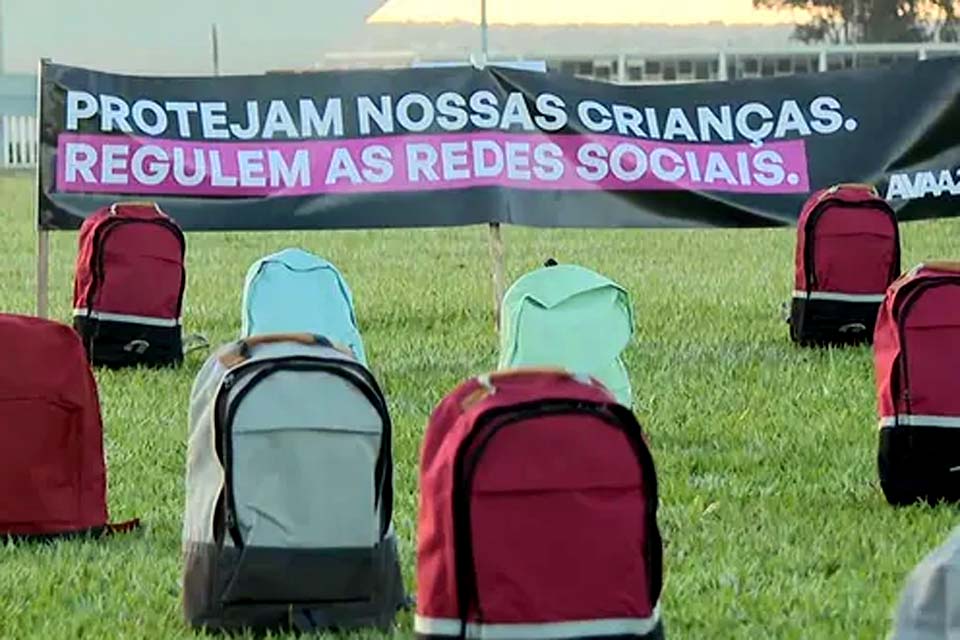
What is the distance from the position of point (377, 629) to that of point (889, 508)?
7.17 feet

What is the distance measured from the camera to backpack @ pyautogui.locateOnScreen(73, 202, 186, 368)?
10.9 metres

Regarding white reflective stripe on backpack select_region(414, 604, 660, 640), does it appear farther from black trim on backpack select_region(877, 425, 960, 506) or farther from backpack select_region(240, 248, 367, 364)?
backpack select_region(240, 248, 367, 364)

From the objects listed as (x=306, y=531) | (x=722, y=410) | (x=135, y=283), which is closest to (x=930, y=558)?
(x=306, y=531)

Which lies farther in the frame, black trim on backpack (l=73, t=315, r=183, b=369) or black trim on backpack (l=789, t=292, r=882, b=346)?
black trim on backpack (l=789, t=292, r=882, b=346)

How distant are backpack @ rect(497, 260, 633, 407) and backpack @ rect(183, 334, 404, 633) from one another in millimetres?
2339

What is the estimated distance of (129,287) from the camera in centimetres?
1092

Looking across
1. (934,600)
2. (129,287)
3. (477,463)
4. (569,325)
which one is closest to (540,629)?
(477,463)

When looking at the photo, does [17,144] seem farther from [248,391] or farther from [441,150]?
[248,391]

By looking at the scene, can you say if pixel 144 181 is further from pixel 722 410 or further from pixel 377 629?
pixel 377 629

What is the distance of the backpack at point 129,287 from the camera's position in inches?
428

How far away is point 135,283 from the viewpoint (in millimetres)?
10922

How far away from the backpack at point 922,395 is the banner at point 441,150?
189 inches

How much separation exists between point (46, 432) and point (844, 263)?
225 inches

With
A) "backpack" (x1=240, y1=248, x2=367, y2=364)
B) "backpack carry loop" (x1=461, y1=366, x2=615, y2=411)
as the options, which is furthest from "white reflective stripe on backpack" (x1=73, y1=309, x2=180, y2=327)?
"backpack carry loop" (x1=461, y1=366, x2=615, y2=411)
